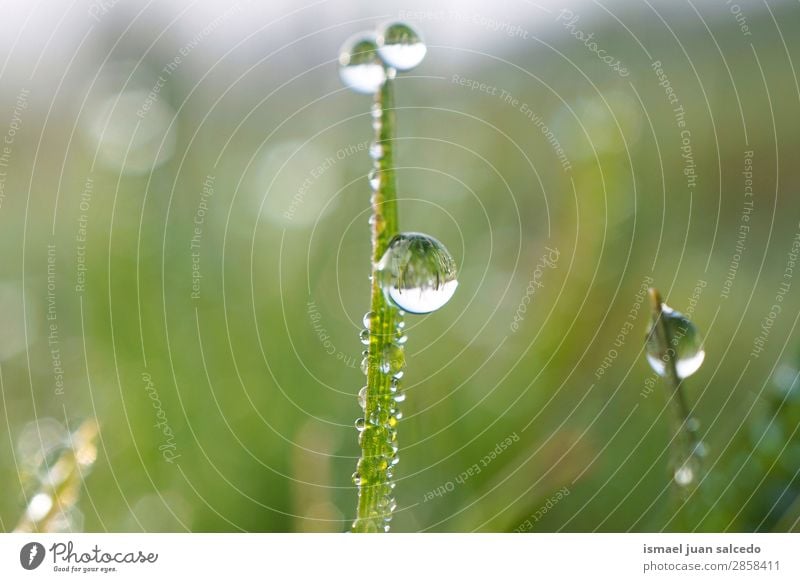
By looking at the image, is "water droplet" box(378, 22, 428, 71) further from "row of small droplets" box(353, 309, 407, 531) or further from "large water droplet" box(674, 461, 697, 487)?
"large water droplet" box(674, 461, 697, 487)

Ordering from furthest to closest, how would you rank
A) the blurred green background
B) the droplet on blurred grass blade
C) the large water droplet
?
the blurred green background < the large water droplet < the droplet on blurred grass blade

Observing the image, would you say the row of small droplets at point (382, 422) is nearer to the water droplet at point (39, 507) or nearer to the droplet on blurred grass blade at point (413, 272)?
the droplet on blurred grass blade at point (413, 272)

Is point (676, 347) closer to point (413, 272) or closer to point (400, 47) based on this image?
point (413, 272)
